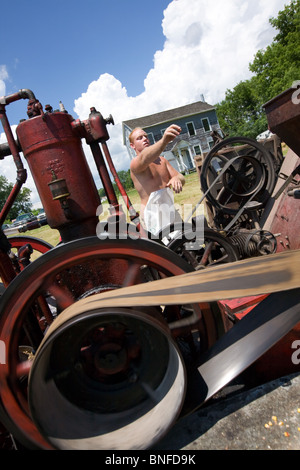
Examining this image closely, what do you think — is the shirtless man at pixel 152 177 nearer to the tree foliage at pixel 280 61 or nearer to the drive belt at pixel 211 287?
the drive belt at pixel 211 287

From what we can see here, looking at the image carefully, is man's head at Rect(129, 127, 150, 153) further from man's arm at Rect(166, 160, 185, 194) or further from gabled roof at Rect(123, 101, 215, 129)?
gabled roof at Rect(123, 101, 215, 129)

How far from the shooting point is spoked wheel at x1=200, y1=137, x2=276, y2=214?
4.73 meters

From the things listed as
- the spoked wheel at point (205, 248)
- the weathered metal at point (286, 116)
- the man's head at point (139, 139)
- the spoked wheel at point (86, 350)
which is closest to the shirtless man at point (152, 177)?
the man's head at point (139, 139)

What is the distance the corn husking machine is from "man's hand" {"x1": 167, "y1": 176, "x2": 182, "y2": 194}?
116 cm

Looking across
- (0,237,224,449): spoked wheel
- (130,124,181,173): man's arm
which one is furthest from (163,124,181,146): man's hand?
(0,237,224,449): spoked wheel

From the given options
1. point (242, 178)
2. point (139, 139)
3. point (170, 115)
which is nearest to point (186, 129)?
point (170, 115)

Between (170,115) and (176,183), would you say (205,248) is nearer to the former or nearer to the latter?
(176,183)

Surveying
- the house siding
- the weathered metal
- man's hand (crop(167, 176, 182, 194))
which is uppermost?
the house siding

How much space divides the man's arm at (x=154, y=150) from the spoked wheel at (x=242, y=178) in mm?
1919

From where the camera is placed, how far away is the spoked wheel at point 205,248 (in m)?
3.62

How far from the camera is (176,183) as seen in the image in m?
3.06
